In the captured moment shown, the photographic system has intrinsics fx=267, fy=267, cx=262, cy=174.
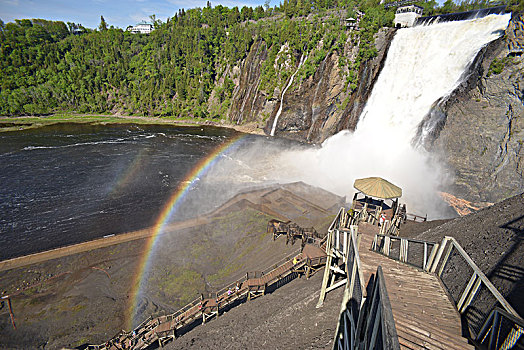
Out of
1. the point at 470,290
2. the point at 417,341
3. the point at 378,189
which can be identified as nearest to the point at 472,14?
the point at 378,189

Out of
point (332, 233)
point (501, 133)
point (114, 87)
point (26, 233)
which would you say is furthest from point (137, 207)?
point (114, 87)

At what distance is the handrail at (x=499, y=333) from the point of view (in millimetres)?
3882

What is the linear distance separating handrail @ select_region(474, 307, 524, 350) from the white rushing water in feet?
71.3

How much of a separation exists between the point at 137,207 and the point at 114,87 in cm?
9510

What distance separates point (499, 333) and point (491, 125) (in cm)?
2852

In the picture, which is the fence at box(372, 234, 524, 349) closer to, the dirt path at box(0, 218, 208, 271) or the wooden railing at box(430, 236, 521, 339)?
the wooden railing at box(430, 236, 521, 339)

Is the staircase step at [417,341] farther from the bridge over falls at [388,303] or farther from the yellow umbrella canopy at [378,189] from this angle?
the yellow umbrella canopy at [378,189]

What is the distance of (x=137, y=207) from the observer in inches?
1134

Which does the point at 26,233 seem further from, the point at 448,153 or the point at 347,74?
the point at 347,74

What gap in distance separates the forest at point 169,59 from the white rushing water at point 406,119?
49.0ft

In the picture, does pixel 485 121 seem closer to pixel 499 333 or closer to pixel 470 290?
pixel 470 290

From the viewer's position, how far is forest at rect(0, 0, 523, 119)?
6200 centimetres

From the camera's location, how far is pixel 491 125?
2531cm

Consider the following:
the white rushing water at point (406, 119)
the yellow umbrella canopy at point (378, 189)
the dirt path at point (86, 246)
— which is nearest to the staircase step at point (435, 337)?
the yellow umbrella canopy at point (378, 189)
